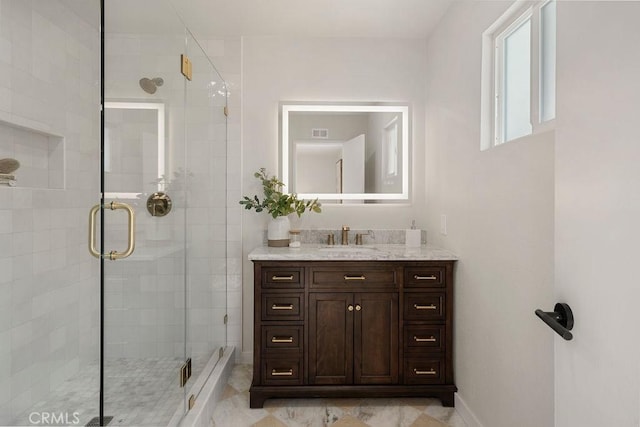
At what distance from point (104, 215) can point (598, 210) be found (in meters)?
1.42

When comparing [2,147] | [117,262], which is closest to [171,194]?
[117,262]

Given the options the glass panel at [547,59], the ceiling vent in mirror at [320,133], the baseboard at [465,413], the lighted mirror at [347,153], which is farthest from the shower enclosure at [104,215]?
the glass panel at [547,59]

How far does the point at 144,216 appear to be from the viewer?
157cm

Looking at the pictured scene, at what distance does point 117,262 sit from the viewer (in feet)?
4.61

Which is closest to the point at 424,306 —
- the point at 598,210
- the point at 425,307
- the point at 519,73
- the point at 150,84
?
the point at 425,307

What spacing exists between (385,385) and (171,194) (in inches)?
66.2

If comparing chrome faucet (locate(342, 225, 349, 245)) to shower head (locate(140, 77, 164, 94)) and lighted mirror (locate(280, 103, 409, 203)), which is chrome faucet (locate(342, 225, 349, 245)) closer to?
lighted mirror (locate(280, 103, 409, 203))

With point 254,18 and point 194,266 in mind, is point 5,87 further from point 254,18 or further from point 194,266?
point 254,18

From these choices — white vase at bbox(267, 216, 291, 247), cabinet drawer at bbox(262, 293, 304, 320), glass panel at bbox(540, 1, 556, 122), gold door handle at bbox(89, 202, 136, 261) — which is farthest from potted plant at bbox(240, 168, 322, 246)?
glass panel at bbox(540, 1, 556, 122)

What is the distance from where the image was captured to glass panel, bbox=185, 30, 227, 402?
2.06m

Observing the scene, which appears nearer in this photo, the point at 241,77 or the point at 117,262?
the point at 117,262

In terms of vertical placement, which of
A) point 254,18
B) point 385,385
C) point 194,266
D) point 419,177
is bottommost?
point 385,385

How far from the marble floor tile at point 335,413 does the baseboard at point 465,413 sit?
0.09 ft

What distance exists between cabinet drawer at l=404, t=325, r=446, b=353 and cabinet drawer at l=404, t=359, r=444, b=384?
0.24ft
